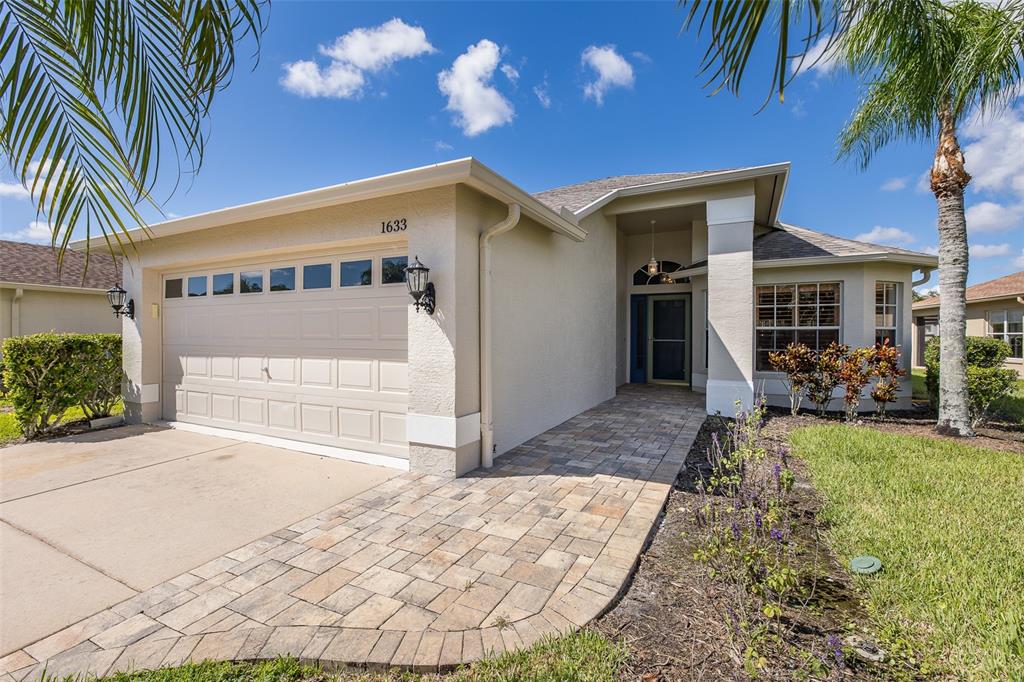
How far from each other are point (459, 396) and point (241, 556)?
2404 mm

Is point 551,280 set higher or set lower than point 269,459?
higher

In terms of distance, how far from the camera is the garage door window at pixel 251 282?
662cm

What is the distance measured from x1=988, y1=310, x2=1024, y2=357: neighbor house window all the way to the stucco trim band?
20.4 meters

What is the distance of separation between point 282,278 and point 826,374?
9.45 meters

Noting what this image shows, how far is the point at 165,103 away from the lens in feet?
5.61

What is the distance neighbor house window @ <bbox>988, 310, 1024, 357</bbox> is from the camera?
50.8 ft

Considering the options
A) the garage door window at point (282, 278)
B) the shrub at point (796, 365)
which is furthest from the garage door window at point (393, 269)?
the shrub at point (796, 365)

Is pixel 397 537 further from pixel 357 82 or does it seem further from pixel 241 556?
pixel 357 82

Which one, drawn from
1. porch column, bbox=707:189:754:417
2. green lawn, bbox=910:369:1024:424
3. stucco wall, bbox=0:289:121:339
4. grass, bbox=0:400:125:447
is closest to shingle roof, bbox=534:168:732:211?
porch column, bbox=707:189:754:417

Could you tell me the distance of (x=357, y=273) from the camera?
5.76 m

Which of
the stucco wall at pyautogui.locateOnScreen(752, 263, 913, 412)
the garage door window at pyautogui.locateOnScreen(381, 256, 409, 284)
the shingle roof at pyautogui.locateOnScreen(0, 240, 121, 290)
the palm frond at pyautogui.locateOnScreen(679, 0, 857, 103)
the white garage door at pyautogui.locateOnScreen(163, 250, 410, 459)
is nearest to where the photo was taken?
the palm frond at pyautogui.locateOnScreen(679, 0, 857, 103)

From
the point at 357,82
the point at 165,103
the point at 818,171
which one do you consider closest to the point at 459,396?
the point at 165,103

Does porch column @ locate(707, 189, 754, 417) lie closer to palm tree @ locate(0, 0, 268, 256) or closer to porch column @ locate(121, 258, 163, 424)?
palm tree @ locate(0, 0, 268, 256)

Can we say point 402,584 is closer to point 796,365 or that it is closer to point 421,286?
point 421,286
